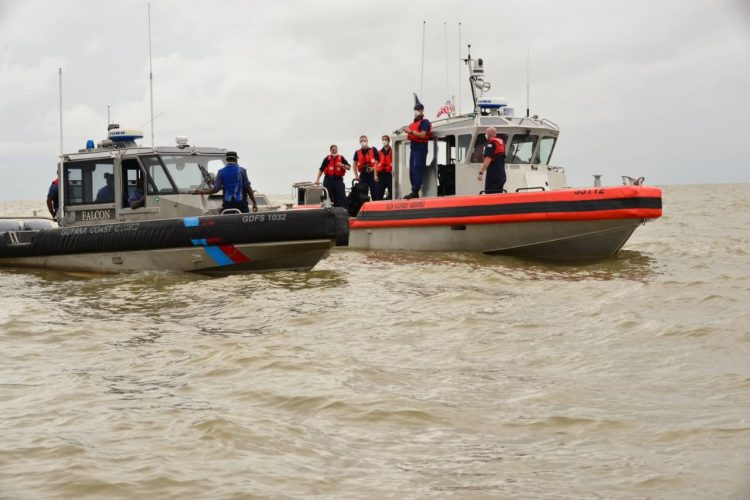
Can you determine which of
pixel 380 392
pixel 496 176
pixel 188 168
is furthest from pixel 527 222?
pixel 380 392

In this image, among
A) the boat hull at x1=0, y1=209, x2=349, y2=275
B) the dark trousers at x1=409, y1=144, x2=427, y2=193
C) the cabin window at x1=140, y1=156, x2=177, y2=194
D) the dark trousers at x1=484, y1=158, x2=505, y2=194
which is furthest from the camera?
the dark trousers at x1=409, y1=144, x2=427, y2=193

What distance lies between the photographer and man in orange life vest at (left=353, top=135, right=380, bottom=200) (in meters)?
13.9

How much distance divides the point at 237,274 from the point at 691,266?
18.5 feet

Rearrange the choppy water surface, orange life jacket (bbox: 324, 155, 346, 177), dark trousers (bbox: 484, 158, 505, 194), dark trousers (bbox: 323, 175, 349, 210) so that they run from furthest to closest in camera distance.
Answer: dark trousers (bbox: 323, 175, 349, 210) < orange life jacket (bbox: 324, 155, 346, 177) < dark trousers (bbox: 484, 158, 505, 194) < the choppy water surface

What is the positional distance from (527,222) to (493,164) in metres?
1.18

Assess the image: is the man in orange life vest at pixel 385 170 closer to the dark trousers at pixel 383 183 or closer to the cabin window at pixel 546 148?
the dark trousers at pixel 383 183

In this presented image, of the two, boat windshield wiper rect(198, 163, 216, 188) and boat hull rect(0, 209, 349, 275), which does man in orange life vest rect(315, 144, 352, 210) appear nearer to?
boat windshield wiper rect(198, 163, 216, 188)

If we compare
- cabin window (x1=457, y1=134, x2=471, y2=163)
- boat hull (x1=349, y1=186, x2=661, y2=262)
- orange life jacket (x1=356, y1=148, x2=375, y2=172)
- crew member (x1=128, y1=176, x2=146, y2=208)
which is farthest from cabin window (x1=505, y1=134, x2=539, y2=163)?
crew member (x1=128, y1=176, x2=146, y2=208)

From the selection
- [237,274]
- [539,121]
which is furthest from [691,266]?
[237,274]

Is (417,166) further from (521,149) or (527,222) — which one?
(527,222)

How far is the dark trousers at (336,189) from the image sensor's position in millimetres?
13633

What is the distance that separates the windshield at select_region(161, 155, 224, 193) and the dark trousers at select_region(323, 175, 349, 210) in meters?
3.05

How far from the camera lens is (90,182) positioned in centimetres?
1095

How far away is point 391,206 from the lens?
41.6 ft
